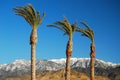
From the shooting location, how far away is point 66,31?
50.6m

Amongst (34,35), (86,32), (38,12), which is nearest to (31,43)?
(34,35)

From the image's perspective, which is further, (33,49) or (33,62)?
(33,49)

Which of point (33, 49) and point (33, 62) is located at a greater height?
point (33, 49)

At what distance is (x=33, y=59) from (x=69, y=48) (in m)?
6.58

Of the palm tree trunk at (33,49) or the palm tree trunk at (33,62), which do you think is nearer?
the palm tree trunk at (33,62)

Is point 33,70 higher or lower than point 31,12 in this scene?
lower

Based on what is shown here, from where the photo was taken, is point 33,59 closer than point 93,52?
Yes

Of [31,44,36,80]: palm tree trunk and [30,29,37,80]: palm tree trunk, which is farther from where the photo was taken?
[30,29,37,80]: palm tree trunk

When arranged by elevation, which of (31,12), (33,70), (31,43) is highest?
(31,12)

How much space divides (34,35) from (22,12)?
3276 mm

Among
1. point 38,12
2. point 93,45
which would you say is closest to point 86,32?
point 93,45

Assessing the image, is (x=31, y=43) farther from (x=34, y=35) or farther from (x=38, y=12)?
(x=38, y=12)

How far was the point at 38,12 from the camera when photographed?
4659cm

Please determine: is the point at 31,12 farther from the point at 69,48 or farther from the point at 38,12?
the point at 69,48
